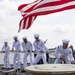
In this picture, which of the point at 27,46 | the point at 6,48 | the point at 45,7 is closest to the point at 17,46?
the point at 27,46

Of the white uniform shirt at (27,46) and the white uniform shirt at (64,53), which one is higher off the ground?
the white uniform shirt at (27,46)

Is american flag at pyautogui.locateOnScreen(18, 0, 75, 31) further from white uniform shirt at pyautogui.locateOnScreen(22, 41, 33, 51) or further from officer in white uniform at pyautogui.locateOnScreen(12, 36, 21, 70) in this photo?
officer in white uniform at pyautogui.locateOnScreen(12, 36, 21, 70)

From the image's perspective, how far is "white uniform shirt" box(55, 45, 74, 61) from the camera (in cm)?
872

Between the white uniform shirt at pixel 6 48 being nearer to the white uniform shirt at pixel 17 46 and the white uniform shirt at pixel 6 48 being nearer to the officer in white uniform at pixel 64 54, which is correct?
the white uniform shirt at pixel 17 46

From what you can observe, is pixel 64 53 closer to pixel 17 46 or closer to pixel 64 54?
pixel 64 54

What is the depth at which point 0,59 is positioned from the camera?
63.5 feet

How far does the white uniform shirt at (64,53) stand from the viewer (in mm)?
8719

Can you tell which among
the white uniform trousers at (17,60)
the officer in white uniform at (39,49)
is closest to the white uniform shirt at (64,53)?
the officer in white uniform at (39,49)

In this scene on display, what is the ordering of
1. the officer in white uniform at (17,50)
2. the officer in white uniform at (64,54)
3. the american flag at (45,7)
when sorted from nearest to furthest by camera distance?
1. the american flag at (45,7)
2. the officer in white uniform at (64,54)
3. the officer in white uniform at (17,50)

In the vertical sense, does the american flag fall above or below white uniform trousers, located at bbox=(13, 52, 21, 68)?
above

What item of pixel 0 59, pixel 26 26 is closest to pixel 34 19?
pixel 26 26

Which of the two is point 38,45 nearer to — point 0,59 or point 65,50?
point 65,50

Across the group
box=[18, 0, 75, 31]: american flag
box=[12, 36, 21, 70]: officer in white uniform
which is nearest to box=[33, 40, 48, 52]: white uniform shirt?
box=[12, 36, 21, 70]: officer in white uniform

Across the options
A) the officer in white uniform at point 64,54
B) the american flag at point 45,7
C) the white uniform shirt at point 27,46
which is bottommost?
the officer in white uniform at point 64,54
